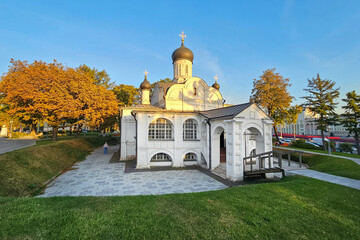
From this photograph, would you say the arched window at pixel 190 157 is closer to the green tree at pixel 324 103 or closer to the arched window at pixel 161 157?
the arched window at pixel 161 157

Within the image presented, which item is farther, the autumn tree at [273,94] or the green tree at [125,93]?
Result: the green tree at [125,93]

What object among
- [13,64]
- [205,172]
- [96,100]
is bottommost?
[205,172]

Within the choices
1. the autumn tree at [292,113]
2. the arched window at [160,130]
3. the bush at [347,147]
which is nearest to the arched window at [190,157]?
the arched window at [160,130]

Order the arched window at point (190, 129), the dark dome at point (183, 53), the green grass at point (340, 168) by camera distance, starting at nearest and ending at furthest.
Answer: the green grass at point (340, 168), the arched window at point (190, 129), the dark dome at point (183, 53)

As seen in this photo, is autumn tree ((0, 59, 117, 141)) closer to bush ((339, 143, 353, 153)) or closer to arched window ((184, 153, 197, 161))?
arched window ((184, 153, 197, 161))

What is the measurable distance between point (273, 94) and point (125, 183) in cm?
2297

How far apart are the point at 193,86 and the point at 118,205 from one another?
13781 millimetres

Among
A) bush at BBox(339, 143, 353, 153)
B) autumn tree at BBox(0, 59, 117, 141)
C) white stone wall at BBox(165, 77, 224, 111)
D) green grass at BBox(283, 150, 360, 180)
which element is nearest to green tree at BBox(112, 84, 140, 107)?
autumn tree at BBox(0, 59, 117, 141)

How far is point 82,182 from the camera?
10.4 m

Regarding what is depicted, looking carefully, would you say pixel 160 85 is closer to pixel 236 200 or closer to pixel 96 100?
pixel 96 100

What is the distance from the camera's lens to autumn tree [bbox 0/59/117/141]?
1736cm

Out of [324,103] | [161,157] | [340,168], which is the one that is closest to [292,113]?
[324,103]

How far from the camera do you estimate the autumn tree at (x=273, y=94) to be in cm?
2291

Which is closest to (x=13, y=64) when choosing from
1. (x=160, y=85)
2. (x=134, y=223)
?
(x=160, y=85)
